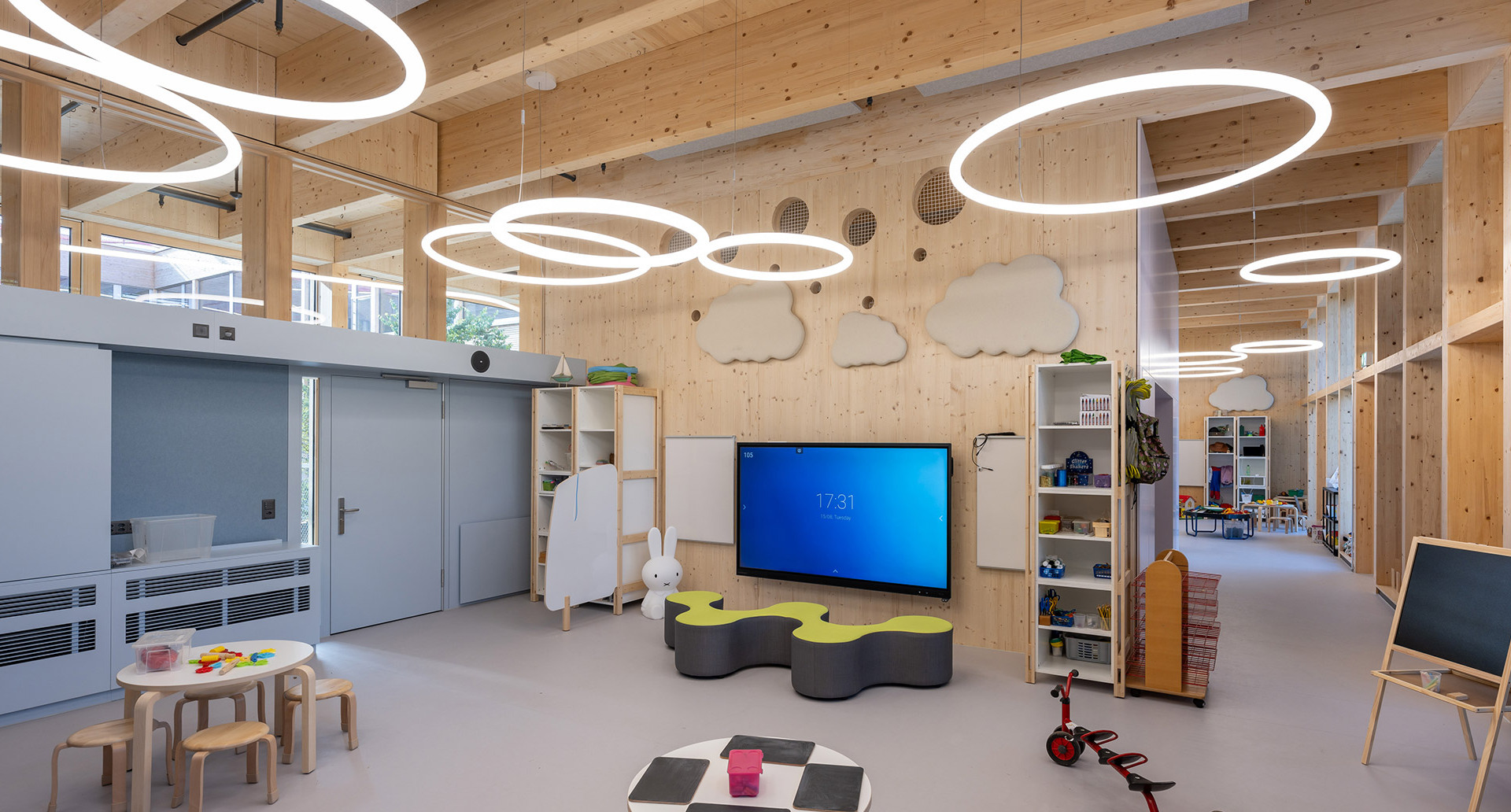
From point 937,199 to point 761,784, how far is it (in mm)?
4466

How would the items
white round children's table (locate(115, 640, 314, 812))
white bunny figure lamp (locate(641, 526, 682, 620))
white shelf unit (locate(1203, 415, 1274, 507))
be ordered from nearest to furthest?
white round children's table (locate(115, 640, 314, 812))
white bunny figure lamp (locate(641, 526, 682, 620))
white shelf unit (locate(1203, 415, 1274, 507))

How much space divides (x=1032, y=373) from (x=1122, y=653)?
5.72ft

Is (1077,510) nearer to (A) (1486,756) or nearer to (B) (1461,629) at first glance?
(B) (1461,629)

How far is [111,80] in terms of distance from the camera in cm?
312

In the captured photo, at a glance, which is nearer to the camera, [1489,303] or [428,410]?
[1489,303]

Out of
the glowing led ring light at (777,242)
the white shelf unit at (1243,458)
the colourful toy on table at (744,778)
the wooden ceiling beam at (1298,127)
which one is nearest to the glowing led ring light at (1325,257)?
the wooden ceiling beam at (1298,127)

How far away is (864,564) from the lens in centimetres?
566

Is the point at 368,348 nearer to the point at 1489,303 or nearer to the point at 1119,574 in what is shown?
the point at 1119,574

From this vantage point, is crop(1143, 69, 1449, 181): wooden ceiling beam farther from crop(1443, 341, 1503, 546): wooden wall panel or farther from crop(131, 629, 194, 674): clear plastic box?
crop(131, 629, 194, 674): clear plastic box

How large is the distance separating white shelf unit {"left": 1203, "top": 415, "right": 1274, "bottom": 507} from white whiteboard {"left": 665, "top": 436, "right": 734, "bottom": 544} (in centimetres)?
1241

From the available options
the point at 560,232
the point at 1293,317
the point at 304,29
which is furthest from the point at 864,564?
the point at 1293,317

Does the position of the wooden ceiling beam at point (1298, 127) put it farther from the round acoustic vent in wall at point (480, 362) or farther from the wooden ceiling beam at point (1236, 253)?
the round acoustic vent in wall at point (480, 362)

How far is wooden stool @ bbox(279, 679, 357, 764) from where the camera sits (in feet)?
12.0

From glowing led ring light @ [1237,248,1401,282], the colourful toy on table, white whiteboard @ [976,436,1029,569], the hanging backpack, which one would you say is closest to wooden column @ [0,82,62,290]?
the colourful toy on table
